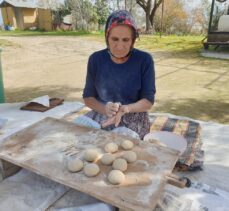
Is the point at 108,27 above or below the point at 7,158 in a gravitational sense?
above

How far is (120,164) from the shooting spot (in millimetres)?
1288

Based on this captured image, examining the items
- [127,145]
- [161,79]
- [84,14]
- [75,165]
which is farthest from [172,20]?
[75,165]

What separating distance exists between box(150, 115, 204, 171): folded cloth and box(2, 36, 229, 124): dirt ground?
0.63 metres

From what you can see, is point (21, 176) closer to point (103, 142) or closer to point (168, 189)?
point (103, 142)

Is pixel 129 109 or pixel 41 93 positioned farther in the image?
pixel 41 93

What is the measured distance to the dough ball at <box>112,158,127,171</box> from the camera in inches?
50.2

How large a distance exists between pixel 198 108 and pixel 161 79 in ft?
5.40

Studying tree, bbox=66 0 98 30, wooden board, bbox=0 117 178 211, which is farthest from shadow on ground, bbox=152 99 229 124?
tree, bbox=66 0 98 30

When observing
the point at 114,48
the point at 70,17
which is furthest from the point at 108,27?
the point at 70,17

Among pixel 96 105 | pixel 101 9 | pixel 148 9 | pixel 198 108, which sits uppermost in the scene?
pixel 101 9

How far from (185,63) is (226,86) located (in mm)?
2141

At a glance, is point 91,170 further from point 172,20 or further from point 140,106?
point 172,20

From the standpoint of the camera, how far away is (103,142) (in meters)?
1.54

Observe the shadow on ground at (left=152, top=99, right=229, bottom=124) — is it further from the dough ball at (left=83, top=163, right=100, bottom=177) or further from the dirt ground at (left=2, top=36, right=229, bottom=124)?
the dough ball at (left=83, top=163, right=100, bottom=177)
